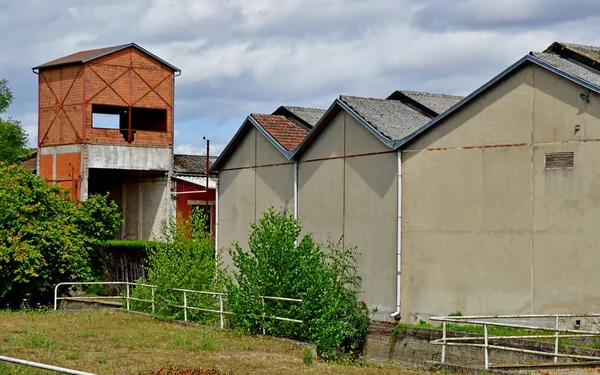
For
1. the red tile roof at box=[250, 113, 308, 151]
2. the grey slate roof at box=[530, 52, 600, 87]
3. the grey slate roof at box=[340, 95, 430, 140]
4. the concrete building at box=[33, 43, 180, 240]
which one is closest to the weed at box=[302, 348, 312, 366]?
the grey slate roof at box=[340, 95, 430, 140]

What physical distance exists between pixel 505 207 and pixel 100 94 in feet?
95.8

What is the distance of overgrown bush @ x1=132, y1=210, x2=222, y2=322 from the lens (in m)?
26.1

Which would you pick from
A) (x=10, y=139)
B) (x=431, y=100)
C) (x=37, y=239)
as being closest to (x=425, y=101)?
(x=431, y=100)

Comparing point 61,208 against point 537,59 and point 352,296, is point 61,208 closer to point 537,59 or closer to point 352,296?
point 352,296

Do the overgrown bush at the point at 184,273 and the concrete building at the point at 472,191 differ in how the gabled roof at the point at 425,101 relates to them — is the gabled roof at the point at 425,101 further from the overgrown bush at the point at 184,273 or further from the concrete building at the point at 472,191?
the overgrown bush at the point at 184,273

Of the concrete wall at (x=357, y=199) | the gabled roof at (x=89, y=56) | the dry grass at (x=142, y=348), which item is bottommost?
the dry grass at (x=142, y=348)

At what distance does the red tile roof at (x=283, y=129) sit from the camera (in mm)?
29911

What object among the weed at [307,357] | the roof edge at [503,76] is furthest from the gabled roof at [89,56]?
the weed at [307,357]

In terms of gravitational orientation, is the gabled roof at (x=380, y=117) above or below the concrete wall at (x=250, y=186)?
above

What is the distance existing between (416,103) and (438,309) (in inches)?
310

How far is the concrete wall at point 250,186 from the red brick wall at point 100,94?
1593cm

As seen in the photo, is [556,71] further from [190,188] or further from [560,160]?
[190,188]

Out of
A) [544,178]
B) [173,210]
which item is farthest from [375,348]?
[173,210]

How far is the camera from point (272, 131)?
1199 inches
